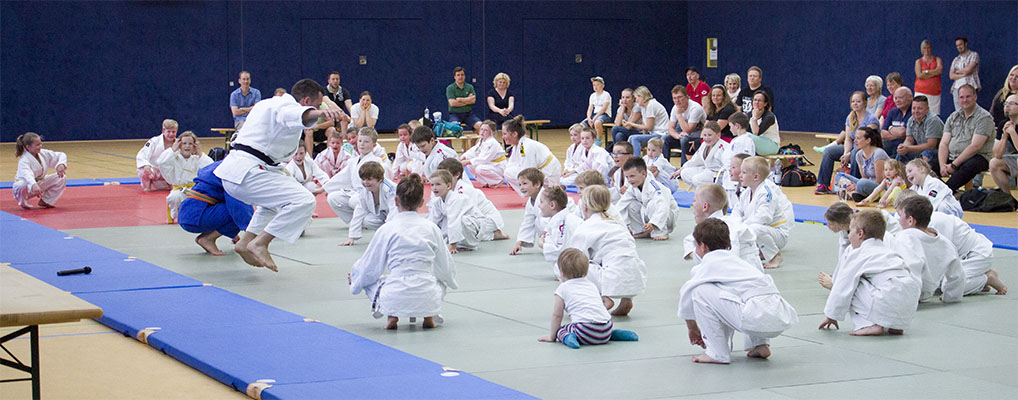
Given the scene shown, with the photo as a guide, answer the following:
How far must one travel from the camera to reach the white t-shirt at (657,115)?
1553 cm

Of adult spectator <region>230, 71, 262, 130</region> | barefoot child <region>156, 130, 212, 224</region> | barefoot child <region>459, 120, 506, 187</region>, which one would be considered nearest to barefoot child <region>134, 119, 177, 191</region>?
barefoot child <region>156, 130, 212, 224</region>

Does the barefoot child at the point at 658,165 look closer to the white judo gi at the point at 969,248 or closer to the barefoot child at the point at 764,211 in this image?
the barefoot child at the point at 764,211

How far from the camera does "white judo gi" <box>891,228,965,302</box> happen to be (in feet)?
19.7

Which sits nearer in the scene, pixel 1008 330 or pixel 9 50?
pixel 1008 330

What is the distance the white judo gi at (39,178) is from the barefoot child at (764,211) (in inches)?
287

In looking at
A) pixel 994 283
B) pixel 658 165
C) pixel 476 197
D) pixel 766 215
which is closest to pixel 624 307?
pixel 766 215

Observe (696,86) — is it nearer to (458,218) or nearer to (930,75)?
(930,75)

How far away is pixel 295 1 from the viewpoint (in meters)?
22.7

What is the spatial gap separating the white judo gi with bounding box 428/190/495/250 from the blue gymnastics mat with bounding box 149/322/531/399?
2800 mm

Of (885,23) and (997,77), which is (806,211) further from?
(885,23)

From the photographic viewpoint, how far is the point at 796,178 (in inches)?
528

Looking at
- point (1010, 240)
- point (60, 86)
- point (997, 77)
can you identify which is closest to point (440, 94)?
point (60, 86)

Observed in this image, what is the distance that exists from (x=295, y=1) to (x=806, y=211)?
1485 centimetres

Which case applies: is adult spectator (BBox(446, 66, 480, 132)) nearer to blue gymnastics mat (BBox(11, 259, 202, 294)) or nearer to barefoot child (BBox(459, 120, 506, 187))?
barefoot child (BBox(459, 120, 506, 187))
